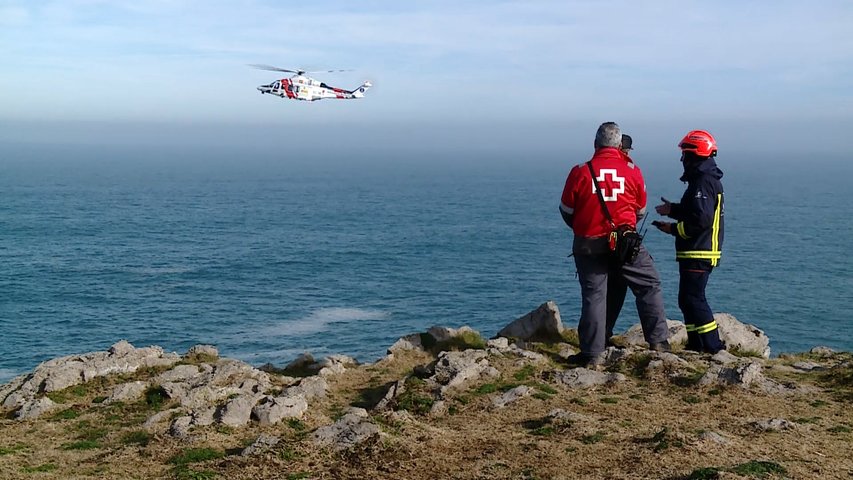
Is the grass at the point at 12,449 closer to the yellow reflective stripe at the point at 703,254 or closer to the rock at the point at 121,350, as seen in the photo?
the rock at the point at 121,350

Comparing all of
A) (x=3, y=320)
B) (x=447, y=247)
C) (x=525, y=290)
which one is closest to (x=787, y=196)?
(x=447, y=247)

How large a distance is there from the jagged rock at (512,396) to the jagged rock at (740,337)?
22.5 feet

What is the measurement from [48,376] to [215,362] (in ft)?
11.4

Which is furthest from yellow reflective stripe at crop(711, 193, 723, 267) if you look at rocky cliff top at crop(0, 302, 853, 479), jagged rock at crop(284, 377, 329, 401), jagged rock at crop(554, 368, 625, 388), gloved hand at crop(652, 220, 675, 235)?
jagged rock at crop(284, 377, 329, 401)

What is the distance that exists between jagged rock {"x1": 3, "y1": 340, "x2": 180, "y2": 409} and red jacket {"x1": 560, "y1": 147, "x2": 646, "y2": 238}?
32.4 ft

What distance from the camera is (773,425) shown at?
11.3m

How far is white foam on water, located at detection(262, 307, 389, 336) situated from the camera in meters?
63.3

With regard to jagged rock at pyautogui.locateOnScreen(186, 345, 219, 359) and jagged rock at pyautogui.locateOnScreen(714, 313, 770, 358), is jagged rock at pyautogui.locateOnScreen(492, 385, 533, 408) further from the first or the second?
jagged rock at pyautogui.locateOnScreen(186, 345, 219, 359)

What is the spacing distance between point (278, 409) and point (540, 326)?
8480 millimetres

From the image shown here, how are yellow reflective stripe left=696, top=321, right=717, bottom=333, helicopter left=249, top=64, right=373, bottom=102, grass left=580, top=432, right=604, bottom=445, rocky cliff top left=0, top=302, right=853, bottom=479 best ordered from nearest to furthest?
1. rocky cliff top left=0, top=302, right=853, bottom=479
2. grass left=580, top=432, right=604, bottom=445
3. yellow reflective stripe left=696, top=321, right=717, bottom=333
4. helicopter left=249, top=64, right=373, bottom=102

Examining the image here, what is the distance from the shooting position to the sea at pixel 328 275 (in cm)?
6228

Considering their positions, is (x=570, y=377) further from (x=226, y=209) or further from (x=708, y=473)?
(x=226, y=209)

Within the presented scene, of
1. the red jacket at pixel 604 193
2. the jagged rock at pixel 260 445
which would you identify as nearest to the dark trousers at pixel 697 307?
the red jacket at pixel 604 193

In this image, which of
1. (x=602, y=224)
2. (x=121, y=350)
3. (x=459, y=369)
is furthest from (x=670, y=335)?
(x=121, y=350)
